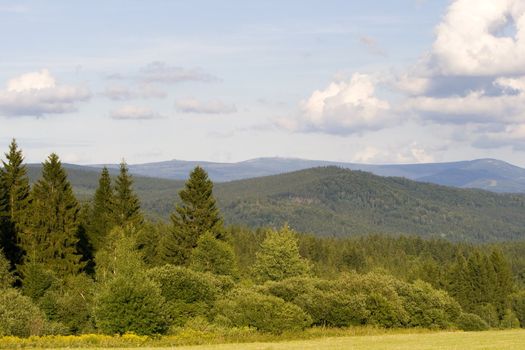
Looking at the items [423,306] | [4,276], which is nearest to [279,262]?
[423,306]

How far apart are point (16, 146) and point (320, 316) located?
44.6 m

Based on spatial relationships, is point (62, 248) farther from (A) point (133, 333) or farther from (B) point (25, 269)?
(A) point (133, 333)

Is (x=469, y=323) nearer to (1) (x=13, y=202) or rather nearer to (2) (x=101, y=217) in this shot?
(2) (x=101, y=217)

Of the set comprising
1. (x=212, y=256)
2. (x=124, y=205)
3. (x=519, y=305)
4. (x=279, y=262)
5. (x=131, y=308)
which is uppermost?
(x=124, y=205)

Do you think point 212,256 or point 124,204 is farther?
point 124,204

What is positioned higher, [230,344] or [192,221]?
[192,221]

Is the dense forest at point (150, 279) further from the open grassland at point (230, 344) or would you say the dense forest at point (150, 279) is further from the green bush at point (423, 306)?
the open grassland at point (230, 344)

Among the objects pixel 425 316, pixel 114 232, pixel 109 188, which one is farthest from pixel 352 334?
pixel 109 188

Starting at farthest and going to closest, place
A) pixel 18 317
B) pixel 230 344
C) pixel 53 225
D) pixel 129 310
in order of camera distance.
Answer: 1. pixel 53 225
2. pixel 129 310
3. pixel 18 317
4. pixel 230 344

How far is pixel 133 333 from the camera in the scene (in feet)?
197

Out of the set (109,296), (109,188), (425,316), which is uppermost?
(109,188)

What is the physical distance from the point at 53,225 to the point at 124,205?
38.1 feet

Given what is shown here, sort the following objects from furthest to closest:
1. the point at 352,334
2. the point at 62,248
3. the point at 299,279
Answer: the point at 62,248
the point at 299,279
the point at 352,334

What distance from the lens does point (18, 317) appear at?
60.3m
